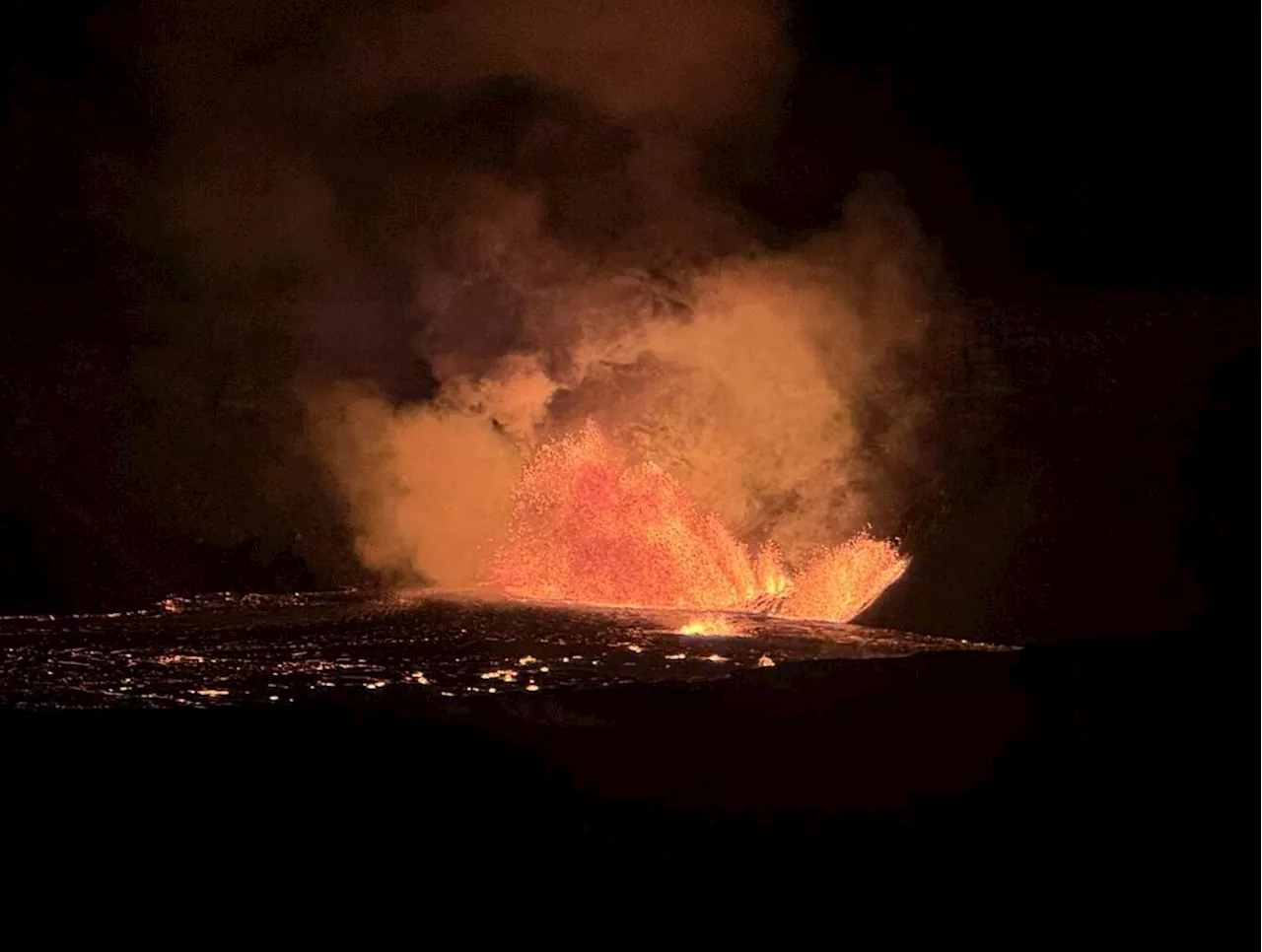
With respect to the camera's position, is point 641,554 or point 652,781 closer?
point 652,781

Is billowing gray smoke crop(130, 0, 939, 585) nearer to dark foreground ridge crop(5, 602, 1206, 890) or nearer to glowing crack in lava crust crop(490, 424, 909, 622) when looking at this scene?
glowing crack in lava crust crop(490, 424, 909, 622)

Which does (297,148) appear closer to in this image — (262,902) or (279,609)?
(279,609)

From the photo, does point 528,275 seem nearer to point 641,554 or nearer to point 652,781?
point 641,554

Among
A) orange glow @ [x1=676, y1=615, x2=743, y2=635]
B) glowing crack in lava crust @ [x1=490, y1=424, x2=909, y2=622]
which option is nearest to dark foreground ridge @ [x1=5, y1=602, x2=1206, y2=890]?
orange glow @ [x1=676, y1=615, x2=743, y2=635]

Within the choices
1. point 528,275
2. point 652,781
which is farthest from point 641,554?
point 652,781

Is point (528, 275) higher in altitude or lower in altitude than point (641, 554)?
higher

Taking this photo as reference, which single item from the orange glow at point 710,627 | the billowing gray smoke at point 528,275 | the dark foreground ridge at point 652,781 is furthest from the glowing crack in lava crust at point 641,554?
the dark foreground ridge at point 652,781
